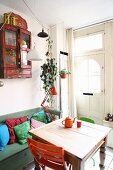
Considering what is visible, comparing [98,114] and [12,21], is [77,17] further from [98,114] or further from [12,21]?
[98,114]

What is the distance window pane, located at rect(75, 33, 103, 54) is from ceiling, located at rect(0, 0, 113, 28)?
1.20 feet

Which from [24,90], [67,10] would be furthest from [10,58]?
[67,10]

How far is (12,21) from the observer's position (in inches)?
101

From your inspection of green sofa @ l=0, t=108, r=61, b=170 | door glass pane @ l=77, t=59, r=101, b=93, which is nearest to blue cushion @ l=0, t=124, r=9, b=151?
green sofa @ l=0, t=108, r=61, b=170

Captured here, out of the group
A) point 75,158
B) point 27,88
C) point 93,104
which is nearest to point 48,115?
point 27,88

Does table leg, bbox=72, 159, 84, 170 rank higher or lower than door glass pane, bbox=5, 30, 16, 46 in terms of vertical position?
lower

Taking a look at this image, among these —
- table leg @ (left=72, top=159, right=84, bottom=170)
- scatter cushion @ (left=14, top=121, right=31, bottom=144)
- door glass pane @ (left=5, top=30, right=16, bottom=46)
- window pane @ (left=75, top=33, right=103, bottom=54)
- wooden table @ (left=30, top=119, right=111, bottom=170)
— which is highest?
window pane @ (left=75, top=33, right=103, bottom=54)

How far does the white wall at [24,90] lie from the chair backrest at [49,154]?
1337 mm

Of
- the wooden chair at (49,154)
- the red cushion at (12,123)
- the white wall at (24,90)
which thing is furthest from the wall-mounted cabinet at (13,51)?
the wooden chair at (49,154)

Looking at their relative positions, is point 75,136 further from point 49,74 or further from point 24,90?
point 49,74

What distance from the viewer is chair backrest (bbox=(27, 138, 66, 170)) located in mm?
1438

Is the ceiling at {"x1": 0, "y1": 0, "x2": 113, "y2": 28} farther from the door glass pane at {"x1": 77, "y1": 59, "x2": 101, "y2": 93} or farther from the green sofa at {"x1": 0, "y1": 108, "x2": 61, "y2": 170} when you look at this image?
the green sofa at {"x1": 0, "y1": 108, "x2": 61, "y2": 170}

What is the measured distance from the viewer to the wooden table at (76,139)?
1.44 meters

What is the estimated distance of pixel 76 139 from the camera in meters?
1.72
